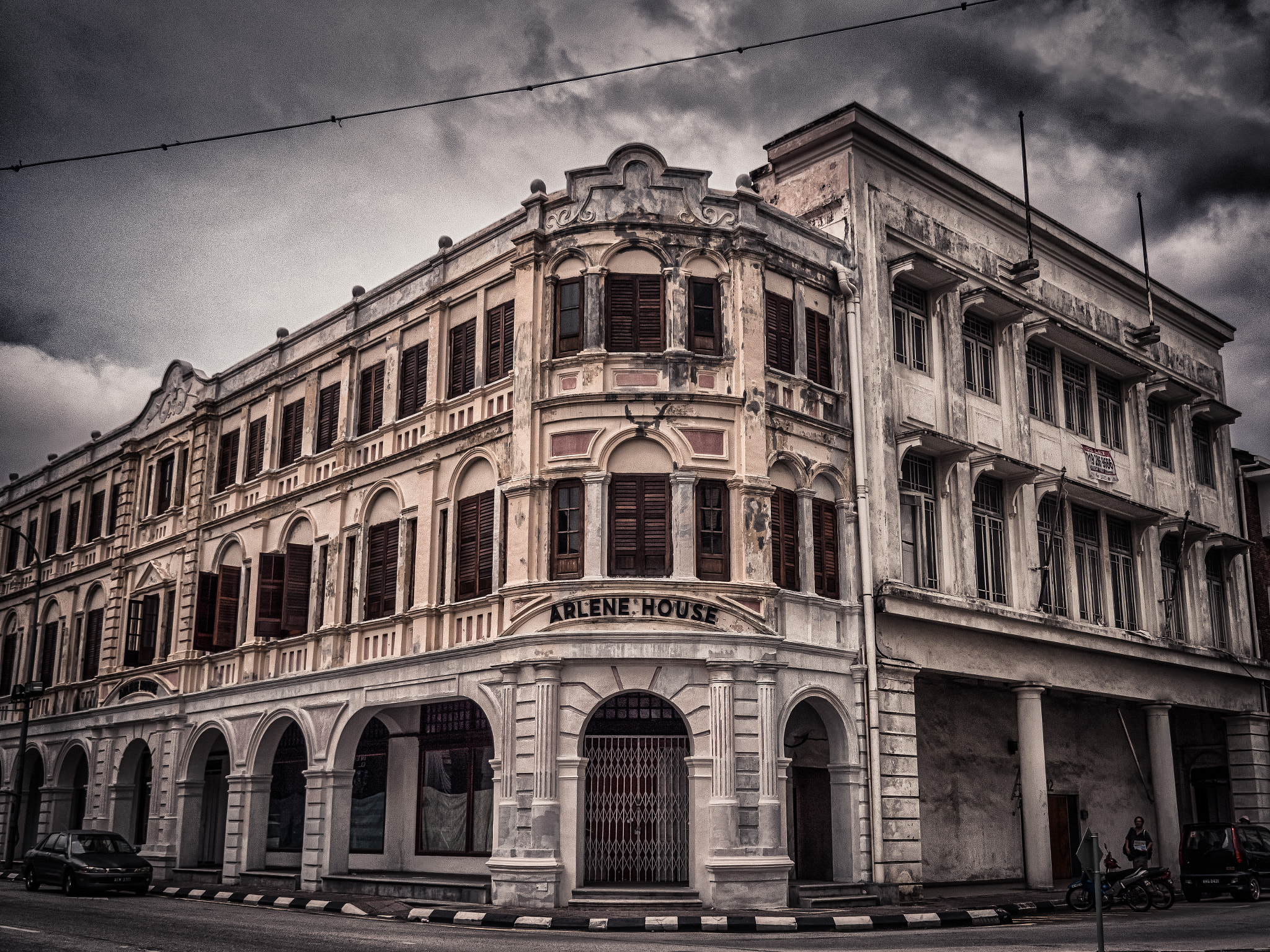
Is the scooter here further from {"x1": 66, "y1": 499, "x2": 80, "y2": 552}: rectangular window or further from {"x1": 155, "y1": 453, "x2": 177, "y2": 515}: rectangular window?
{"x1": 66, "y1": 499, "x2": 80, "y2": 552}: rectangular window

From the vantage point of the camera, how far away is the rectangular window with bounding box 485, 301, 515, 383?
22406 mm

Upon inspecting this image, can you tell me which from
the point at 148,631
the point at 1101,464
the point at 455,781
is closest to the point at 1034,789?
the point at 1101,464

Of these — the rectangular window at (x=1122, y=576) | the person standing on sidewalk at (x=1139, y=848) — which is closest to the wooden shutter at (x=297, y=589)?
the person standing on sidewalk at (x=1139, y=848)

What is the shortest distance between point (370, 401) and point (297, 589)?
4.40 meters

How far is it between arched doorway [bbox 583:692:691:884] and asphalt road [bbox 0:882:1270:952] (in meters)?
2.64

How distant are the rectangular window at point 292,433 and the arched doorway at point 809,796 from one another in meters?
13.0

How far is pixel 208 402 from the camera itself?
31.0 metres

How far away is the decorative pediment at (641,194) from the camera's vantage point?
2133 centimetres

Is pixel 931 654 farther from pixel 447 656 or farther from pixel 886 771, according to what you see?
pixel 447 656

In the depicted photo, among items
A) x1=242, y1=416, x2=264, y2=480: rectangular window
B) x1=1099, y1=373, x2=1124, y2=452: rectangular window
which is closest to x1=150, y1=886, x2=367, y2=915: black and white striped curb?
x1=242, y1=416, x2=264, y2=480: rectangular window

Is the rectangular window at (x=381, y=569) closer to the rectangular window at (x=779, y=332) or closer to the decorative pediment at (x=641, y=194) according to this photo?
the decorative pediment at (x=641, y=194)

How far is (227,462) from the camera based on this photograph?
30.5 metres

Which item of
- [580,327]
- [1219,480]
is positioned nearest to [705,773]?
[580,327]

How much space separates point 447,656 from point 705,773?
5.43 metres
